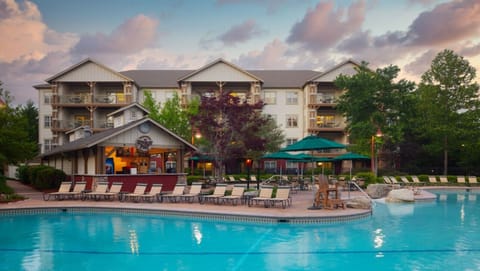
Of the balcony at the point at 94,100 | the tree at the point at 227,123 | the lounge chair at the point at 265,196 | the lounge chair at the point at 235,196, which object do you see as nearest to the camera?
the lounge chair at the point at 265,196

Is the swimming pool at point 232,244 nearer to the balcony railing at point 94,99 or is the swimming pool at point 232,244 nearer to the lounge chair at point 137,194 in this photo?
the lounge chair at point 137,194

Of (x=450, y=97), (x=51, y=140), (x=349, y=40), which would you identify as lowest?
(x=51, y=140)

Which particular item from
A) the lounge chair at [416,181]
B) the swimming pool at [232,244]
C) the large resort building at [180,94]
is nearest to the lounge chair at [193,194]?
the swimming pool at [232,244]

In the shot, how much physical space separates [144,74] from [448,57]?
3256cm

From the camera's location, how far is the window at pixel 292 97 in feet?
144

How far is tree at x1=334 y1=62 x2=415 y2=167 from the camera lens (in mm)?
35906

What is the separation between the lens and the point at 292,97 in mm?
43875

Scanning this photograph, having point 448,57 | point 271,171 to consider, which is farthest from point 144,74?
point 448,57

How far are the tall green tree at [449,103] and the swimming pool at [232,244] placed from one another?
23696 millimetres

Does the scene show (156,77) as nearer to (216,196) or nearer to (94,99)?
(94,99)

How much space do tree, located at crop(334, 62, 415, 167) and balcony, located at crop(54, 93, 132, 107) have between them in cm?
2259

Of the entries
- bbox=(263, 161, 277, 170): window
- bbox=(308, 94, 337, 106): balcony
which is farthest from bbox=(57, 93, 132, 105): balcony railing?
bbox=(308, 94, 337, 106): balcony

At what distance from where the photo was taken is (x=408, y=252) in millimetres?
9906

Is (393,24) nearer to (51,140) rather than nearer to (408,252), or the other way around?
(408,252)
